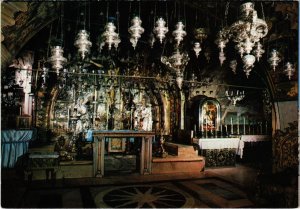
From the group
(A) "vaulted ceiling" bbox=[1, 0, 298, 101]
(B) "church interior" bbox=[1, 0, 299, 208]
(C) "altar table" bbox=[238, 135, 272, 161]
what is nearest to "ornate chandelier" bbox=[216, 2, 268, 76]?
(B) "church interior" bbox=[1, 0, 299, 208]

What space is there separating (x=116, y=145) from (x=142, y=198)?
4034 mm

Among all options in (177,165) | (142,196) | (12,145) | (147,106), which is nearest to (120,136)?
(177,165)

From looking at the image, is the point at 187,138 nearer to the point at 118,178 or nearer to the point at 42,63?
the point at 118,178

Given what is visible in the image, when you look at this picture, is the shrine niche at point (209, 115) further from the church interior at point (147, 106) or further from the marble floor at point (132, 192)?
the marble floor at point (132, 192)

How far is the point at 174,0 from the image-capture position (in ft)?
A: 24.0

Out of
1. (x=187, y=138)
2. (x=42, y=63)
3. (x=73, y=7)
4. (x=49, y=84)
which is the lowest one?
(x=187, y=138)

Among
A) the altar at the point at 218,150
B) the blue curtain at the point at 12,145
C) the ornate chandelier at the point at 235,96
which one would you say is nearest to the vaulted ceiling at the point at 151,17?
the blue curtain at the point at 12,145

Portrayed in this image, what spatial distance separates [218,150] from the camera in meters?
10.7

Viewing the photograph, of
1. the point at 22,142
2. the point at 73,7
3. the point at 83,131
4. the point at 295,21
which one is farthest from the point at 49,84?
the point at 295,21

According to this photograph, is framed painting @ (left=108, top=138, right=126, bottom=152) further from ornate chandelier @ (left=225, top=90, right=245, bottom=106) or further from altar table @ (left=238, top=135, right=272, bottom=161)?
ornate chandelier @ (left=225, top=90, right=245, bottom=106)

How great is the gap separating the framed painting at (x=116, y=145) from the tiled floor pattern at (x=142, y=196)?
8.89ft

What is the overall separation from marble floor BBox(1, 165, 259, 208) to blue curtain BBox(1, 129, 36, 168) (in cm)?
133

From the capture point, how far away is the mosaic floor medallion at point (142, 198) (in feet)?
18.3

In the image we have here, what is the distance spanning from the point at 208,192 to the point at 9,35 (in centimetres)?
647
